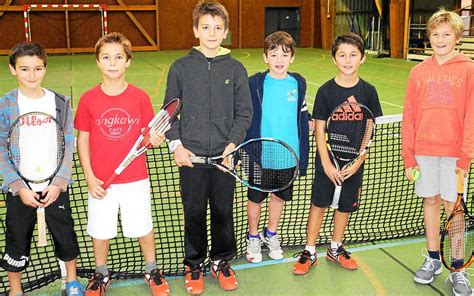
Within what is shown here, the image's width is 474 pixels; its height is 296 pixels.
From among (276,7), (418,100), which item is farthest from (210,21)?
(276,7)

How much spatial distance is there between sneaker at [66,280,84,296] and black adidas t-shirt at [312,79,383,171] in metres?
1.94

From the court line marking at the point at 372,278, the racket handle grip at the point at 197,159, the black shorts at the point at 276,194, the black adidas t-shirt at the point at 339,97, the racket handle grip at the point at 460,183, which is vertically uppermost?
the black adidas t-shirt at the point at 339,97

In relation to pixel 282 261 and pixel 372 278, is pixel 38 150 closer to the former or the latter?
pixel 282 261

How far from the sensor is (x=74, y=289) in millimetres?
3180

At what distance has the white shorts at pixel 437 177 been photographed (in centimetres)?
326

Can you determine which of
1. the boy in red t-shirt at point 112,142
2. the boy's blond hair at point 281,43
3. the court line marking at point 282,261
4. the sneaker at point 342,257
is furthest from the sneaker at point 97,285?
the boy's blond hair at point 281,43

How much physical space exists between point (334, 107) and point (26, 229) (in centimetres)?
212

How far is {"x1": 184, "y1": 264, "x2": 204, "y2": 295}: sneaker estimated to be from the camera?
3.29 m

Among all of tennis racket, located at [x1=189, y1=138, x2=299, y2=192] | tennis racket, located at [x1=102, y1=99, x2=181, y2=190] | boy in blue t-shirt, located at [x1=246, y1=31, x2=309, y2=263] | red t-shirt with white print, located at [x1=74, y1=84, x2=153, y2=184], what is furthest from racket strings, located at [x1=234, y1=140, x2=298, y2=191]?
red t-shirt with white print, located at [x1=74, y1=84, x2=153, y2=184]

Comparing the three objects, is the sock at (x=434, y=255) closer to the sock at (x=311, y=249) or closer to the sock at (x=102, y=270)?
the sock at (x=311, y=249)

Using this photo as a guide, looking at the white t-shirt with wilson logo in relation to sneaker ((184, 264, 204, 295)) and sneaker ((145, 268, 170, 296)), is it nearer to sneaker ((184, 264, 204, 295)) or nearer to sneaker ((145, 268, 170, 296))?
sneaker ((145, 268, 170, 296))

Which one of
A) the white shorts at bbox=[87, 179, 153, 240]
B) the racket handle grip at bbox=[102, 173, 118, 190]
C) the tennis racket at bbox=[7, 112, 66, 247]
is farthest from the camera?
the white shorts at bbox=[87, 179, 153, 240]

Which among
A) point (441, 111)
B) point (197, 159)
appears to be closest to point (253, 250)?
point (197, 159)

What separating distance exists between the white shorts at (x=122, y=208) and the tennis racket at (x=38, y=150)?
309 millimetres
